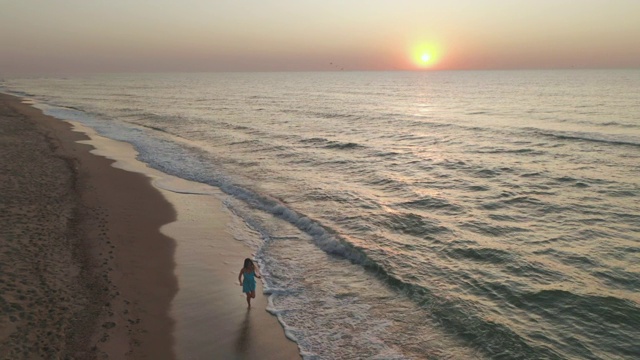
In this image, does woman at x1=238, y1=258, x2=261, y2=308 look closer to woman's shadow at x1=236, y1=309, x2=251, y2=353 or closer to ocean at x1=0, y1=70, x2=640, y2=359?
woman's shadow at x1=236, y1=309, x2=251, y2=353

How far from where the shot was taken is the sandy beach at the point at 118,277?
9164mm

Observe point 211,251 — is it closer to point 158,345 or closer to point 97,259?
A: point 97,259

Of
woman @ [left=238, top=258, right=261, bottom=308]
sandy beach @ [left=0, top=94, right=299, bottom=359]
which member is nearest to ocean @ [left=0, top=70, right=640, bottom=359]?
woman @ [left=238, top=258, right=261, bottom=308]

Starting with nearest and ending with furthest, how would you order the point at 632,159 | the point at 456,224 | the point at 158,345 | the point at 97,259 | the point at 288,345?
the point at 158,345
the point at 288,345
the point at 97,259
the point at 456,224
the point at 632,159

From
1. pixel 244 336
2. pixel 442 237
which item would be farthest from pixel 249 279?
pixel 442 237

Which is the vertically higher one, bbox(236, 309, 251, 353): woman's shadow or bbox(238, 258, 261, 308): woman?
bbox(238, 258, 261, 308): woman

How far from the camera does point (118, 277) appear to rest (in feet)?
39.6

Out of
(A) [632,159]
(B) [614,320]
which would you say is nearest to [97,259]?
(B) [614,320]

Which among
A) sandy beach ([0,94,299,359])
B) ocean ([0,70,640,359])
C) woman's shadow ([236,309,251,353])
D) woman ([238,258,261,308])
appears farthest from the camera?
woman ([238,258,261,308])

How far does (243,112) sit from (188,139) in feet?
81.2

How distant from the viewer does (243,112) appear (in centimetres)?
6381

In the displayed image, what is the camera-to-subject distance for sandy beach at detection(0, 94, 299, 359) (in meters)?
9.16

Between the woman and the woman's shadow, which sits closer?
the woman's shadow

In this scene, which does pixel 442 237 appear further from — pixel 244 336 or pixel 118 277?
pixel 118 277
